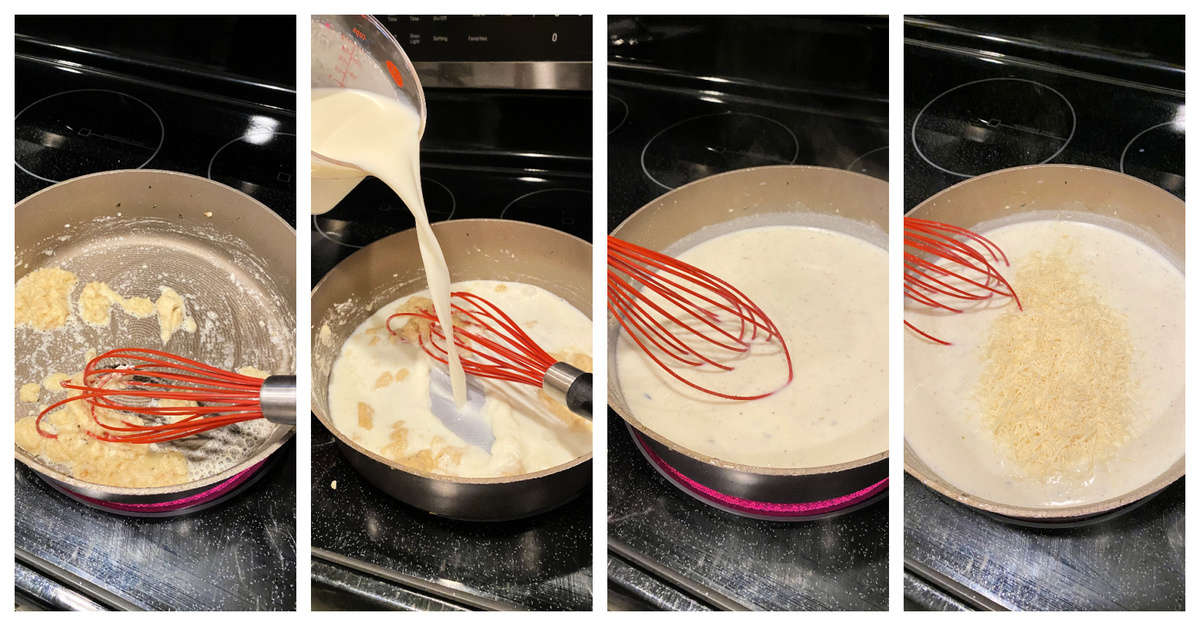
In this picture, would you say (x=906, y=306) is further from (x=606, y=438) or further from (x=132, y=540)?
(x=132, y=540)

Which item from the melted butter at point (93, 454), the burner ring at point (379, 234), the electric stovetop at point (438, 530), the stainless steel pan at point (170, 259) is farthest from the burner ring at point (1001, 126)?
the melted butter at point (93, 454)

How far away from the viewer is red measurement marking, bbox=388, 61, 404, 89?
1239 mm

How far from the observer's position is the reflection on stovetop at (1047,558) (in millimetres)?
1193

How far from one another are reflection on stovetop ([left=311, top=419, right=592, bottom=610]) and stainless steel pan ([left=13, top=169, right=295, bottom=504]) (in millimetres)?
126

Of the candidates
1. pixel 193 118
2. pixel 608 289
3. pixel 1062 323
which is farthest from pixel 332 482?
pixel 1062 323

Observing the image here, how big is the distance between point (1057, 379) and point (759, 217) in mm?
357

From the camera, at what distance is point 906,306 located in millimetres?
1200

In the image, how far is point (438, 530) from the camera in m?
1.26

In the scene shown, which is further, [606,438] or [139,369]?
[139,369]

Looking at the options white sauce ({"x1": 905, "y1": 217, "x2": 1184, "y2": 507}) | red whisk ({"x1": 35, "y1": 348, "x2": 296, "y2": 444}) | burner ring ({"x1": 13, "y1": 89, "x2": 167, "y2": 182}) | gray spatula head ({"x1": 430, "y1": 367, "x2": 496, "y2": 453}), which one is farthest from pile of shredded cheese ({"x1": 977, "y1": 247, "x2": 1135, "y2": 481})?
burner ring ({"x1": 13, "y1": 89, "x2": 167, "y2": 182})

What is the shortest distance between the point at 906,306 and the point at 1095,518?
30 centimetres

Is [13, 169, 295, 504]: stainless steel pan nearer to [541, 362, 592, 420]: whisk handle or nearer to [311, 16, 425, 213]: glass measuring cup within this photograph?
[311, 16, 425, 213]: glass measuring cup

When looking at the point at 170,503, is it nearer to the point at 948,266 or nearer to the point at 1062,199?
the point at 948,266

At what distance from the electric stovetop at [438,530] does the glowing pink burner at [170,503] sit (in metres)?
0.10
